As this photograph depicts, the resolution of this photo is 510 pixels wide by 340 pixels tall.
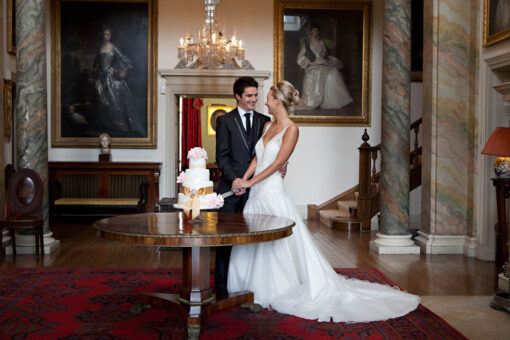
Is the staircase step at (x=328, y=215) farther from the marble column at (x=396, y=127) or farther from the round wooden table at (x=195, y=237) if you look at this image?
the round wooden table at (x=195, y=237)

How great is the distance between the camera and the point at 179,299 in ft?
14.6

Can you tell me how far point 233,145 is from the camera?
5270 mm

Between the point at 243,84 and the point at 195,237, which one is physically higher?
the point at 243,84

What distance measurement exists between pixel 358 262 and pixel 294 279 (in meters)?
2.44

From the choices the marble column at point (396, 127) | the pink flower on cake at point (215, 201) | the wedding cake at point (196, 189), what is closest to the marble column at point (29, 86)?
the wedding cake at point (196, 189)

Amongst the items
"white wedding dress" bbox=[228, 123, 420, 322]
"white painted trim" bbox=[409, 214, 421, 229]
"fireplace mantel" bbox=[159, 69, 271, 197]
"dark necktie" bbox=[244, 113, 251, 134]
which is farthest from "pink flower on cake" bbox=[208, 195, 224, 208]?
"white painted trim" bbox=[409, 214, 421, 229]

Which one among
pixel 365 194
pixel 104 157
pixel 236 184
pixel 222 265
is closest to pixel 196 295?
pixel 222 265

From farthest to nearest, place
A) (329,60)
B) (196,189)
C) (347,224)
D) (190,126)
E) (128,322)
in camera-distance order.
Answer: (190,126), (329,60), (347,224), (128,322), (196,189)

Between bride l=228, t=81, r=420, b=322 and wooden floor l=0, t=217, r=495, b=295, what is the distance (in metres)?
1.04

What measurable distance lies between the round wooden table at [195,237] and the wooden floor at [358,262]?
2.05 m

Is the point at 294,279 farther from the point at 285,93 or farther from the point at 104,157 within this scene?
the point at 104,157

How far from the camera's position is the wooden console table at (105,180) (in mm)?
11148

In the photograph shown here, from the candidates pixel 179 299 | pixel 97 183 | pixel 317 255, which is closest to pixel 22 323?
pixel 179 299

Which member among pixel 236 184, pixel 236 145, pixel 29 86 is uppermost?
pixel 29 86
